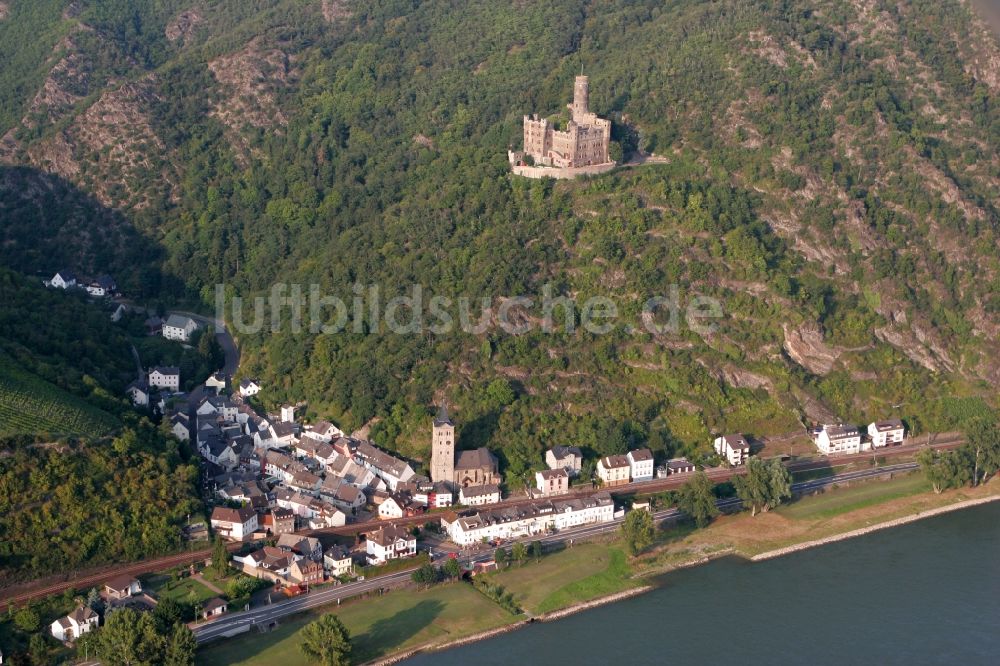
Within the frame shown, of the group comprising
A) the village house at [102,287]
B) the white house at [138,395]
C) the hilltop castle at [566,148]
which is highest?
the hilltop castle at [566,148]

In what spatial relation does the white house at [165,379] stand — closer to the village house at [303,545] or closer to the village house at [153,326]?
the village house at [153,326]

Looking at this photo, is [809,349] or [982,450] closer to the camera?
[982,450]

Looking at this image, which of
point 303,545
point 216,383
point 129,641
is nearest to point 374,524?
point 303,545

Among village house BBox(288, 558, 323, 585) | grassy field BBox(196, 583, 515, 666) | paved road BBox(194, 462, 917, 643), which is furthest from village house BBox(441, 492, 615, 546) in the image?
village house BBox(288, 558, 323, 585)

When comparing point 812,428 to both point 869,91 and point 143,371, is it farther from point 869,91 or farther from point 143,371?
point 143,371

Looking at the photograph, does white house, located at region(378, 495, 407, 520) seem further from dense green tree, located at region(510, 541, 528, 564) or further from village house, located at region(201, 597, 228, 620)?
village house, located at region(201, 597, 228, 620)

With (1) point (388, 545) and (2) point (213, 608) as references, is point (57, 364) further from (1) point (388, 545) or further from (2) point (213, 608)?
(1) point (388, 545)

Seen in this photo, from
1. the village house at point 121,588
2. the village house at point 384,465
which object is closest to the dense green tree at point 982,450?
the village house at point 384,465
